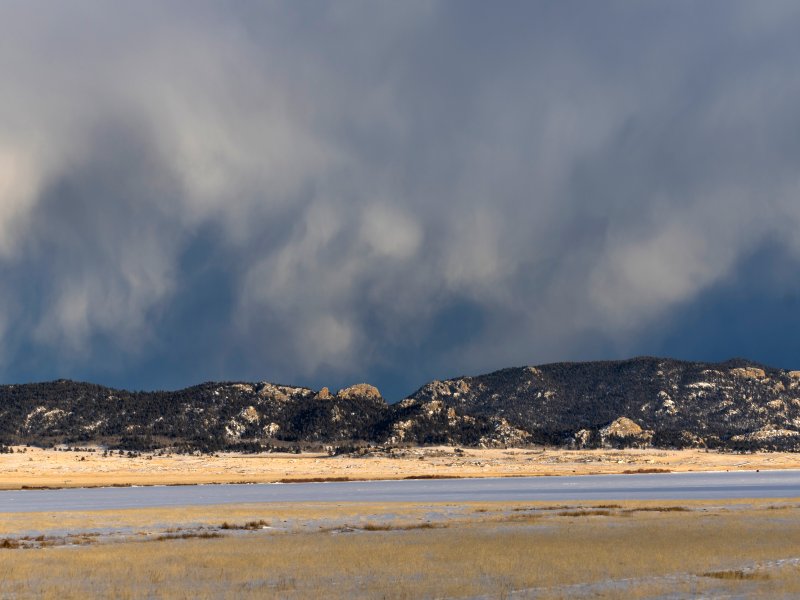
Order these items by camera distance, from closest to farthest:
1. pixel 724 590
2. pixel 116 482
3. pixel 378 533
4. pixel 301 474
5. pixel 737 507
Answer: pixel 724 590 → pixel 378 533 → pixel 737 507 → pixel 116 482 → pixel 301 474

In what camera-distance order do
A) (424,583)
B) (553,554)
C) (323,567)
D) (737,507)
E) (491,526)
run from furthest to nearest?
(737,507) → (491,526) → (553,554) → (323,567) → (424,583)

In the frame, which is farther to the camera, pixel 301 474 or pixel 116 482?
pixel 301 474

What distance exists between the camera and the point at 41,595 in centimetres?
3638

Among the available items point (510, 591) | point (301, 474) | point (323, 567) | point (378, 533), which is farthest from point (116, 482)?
point (510, 591)

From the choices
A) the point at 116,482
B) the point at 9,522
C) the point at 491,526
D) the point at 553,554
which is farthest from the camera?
the point at 116,482

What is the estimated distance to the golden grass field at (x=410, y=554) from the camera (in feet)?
123

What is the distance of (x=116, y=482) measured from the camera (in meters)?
159

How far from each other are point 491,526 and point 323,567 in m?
23.4

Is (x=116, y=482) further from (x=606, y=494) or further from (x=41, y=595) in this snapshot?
(x=41, y=595)

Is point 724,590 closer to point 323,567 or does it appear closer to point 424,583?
point 424,583

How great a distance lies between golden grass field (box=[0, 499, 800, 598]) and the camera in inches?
1471

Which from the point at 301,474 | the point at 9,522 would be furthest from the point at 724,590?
the point at 301,474

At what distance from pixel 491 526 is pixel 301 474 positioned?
431 ft

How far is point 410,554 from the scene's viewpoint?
48469 millimetres
